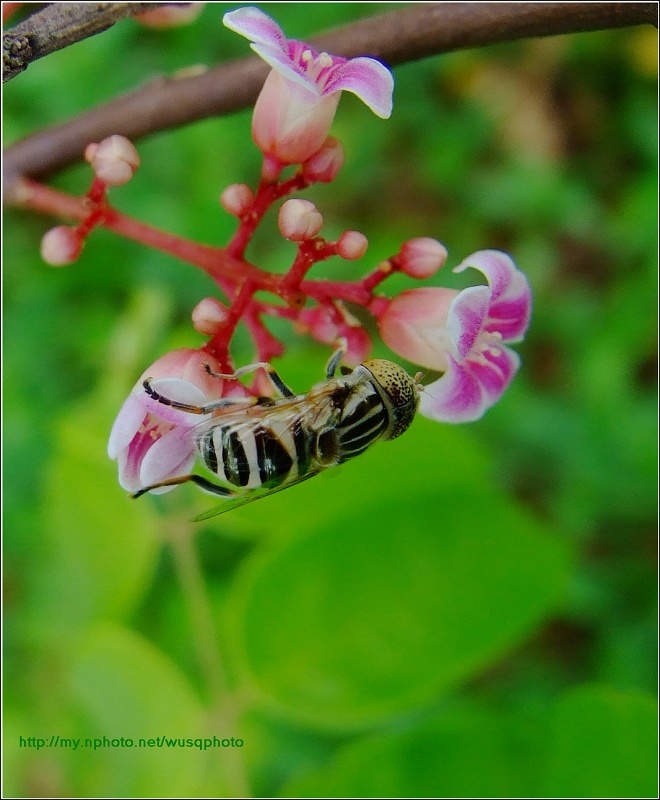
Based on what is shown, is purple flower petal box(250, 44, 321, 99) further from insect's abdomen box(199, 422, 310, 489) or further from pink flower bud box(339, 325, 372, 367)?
insect's abdomen box(199, 422, 310, 489)

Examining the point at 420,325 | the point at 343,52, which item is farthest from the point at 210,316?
the point at 343,52

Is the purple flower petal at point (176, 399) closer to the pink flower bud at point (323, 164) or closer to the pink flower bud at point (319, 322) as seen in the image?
the pink flower bud at point (319, 322)

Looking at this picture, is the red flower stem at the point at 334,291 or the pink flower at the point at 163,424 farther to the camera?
the red flower stem at the point at 334,291

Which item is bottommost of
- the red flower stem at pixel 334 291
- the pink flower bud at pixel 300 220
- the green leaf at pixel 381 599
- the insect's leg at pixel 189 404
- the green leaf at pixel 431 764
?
the green leaf at pixel 431 764

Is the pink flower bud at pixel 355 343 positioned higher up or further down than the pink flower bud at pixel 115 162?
further down

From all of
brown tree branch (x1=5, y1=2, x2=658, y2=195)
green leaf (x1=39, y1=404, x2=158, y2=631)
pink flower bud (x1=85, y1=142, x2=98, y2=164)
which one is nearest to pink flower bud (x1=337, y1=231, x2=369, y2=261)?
brown tree branch (x1=5, y1=2, x2=658, y2=195)

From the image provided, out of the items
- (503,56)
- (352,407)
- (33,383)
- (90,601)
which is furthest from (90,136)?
(503,56)

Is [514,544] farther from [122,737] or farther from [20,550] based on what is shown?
[20,550]

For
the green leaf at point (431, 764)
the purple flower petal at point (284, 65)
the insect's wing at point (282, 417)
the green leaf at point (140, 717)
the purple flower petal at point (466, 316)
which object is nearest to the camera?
the purple flower petal at point (284, 65)

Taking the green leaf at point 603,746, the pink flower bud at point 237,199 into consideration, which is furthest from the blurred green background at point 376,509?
the pink flower bud at point 237,199
